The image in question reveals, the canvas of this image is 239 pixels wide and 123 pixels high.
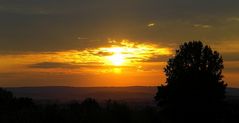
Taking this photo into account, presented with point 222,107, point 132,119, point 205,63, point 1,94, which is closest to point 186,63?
point 205,63

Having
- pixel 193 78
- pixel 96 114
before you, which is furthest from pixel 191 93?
pixel 96 114

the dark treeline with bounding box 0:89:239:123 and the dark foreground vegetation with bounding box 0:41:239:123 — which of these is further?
the dark foreground vegetation with bounding box 0:41:239:123

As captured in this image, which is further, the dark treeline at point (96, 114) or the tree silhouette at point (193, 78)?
the tree silhouette at point (193, 78)

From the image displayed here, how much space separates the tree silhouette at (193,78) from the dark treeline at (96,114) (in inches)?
51.3

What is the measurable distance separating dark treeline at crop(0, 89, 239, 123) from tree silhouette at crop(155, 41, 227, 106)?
1.30m

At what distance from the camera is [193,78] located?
6231cm

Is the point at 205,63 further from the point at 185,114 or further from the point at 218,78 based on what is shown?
the point at 185,114

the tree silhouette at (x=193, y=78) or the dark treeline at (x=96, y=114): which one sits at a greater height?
the tree silhouette at (x=193, y=78)

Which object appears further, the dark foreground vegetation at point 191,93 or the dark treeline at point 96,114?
the dark foreground vegetation at point 191,93

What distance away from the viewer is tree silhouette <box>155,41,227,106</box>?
204 ft

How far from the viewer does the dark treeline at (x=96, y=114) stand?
45.0 m

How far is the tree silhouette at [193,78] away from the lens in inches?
2445

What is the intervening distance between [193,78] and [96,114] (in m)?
18.1

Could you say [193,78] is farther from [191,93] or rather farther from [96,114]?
[96,114]
